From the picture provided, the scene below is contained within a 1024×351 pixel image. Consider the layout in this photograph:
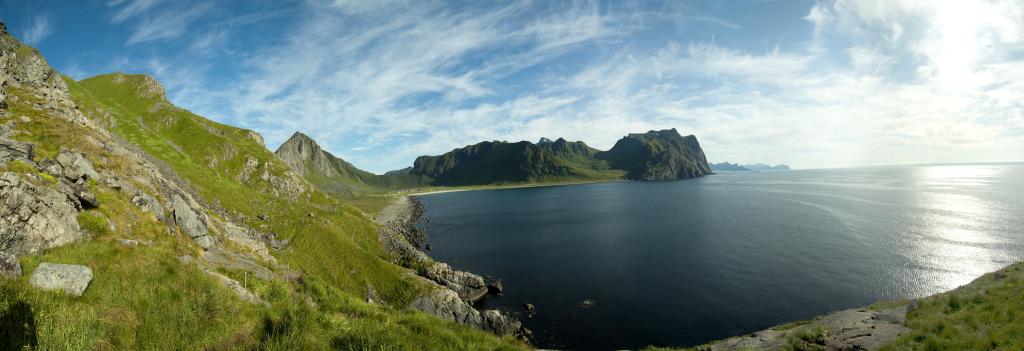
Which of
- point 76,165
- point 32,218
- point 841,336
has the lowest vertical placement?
point 841,336

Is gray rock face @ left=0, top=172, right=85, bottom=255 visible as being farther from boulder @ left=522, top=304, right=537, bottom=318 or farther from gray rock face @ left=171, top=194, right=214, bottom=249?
boulder @ left=522, top=304, right=537, bottom=318

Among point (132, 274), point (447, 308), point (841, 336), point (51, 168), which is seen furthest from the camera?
point (447, 308)

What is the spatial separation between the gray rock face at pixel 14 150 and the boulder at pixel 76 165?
1622 mm

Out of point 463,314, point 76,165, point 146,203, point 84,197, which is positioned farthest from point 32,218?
point 463,314

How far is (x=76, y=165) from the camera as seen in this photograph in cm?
2325

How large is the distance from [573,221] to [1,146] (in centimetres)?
13168

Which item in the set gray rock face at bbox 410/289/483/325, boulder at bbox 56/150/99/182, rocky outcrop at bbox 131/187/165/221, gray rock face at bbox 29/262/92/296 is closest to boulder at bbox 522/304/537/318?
gray rock face at bbox 410/289/483/325

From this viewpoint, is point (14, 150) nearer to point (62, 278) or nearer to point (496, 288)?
point (62, 278)

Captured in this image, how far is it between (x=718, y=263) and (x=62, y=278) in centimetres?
8376

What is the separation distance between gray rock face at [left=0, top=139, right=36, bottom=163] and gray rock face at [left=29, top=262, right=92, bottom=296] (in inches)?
509

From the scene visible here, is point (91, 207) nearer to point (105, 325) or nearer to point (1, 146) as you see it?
point (1, 146)

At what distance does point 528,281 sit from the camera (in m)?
68.5

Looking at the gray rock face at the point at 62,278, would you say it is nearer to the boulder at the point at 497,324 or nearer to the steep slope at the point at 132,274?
the steep slope at the point at 132,274

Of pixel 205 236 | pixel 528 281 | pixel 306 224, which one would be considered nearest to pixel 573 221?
pixel 528 281
